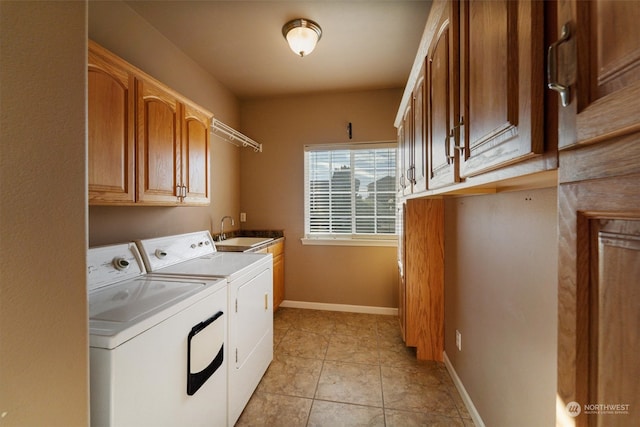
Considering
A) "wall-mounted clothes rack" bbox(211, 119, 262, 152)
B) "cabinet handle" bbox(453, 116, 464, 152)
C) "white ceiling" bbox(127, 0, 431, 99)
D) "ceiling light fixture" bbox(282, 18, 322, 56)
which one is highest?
"white ceiling" bbox(127, 0, 431, 99)

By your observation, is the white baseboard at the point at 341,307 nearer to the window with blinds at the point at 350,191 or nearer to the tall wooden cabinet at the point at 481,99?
the window with blinds at the point at 350,191

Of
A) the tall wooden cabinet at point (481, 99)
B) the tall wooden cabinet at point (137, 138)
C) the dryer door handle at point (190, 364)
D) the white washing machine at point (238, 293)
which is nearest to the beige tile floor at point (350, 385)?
the white washing machine at point (238, 293)

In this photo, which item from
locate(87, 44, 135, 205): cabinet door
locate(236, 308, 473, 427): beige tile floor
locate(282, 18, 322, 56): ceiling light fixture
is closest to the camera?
locate(87, 44, 135, 205): cabinet door

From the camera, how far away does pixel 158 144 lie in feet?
5.64

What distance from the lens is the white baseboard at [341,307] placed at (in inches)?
127

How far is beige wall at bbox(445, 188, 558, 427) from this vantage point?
1005mm

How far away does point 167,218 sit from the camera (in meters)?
2.26

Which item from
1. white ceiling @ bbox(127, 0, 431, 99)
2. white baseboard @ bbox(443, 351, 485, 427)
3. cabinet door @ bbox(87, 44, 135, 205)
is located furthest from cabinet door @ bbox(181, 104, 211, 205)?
white baseboard @ bbox(443, 351, 485, 427)

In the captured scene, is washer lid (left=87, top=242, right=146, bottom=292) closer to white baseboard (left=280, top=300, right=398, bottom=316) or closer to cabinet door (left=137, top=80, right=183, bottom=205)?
cabinet door (left=137, top=80, right=183, bottom=205)

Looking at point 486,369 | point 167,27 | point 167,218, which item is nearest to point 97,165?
point 167,218

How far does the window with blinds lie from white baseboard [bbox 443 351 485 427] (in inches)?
60.7

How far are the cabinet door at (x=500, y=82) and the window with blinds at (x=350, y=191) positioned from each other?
7.68ft

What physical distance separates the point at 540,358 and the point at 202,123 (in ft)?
8.57

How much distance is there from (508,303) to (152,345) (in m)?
1.59
